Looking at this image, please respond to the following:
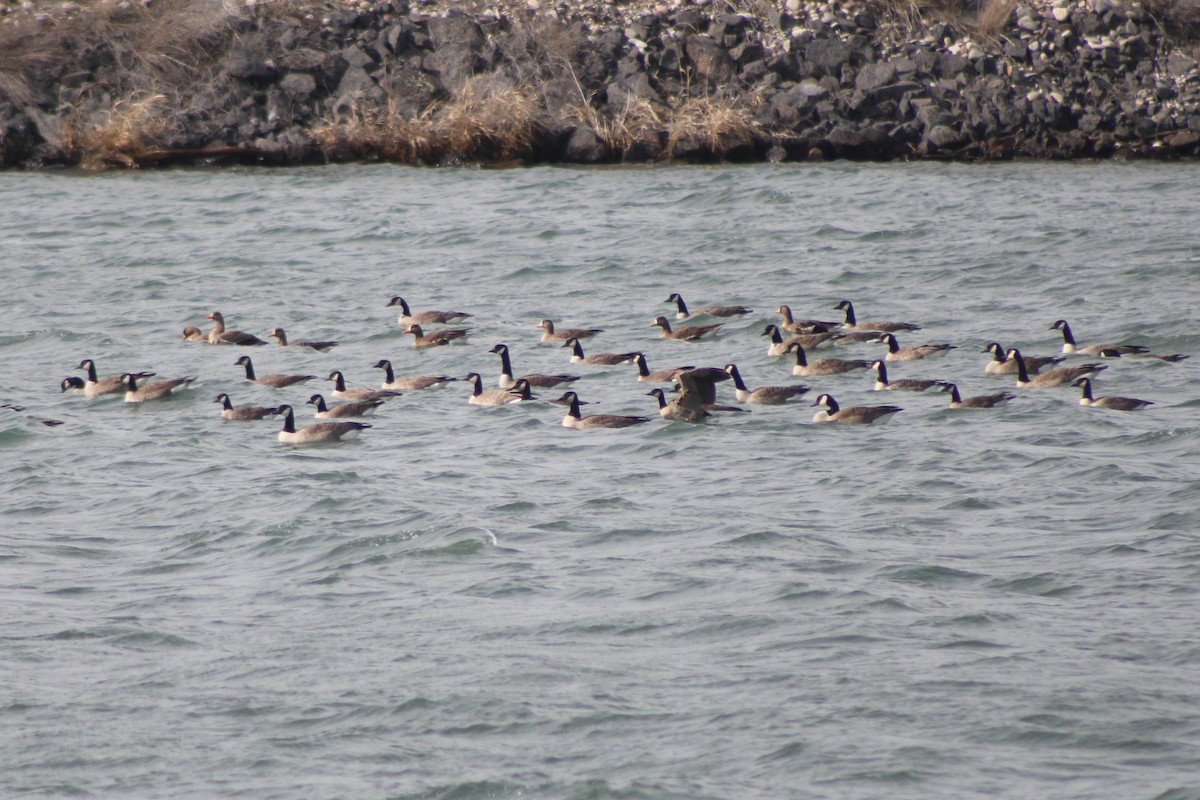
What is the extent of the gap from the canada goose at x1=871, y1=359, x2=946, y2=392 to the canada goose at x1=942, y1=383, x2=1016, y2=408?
490 mm

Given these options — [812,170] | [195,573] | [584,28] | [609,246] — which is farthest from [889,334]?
[584,28]

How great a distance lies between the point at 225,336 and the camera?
22.8 meters

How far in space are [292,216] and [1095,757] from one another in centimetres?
2396

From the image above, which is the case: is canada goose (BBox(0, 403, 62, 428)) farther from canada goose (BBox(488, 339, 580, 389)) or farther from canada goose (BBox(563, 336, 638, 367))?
canada goose (BBox(563, 336, 638, 367))

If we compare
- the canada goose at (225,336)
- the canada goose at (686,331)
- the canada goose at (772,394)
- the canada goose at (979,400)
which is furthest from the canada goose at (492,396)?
the canada goose at (979,400)

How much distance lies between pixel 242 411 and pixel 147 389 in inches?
64.4

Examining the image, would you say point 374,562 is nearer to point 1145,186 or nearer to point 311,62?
point 1145,186

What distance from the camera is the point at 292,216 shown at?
102 ft

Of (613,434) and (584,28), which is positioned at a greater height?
(584,28)

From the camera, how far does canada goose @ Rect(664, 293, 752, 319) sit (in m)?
23.1

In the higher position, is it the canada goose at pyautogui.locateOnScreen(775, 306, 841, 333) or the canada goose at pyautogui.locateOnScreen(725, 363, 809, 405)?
the canada goose at pyautogui.locateOnScreen(775, 306, 841, 333)

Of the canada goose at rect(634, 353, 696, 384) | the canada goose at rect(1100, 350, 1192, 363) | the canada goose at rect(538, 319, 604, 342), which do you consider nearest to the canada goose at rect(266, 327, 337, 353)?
the canada goose at rect(538, 319, 604, 342)

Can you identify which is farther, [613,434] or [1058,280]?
[1058,280]

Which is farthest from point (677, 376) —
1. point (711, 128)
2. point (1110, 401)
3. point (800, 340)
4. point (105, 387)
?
point (711, 128)
